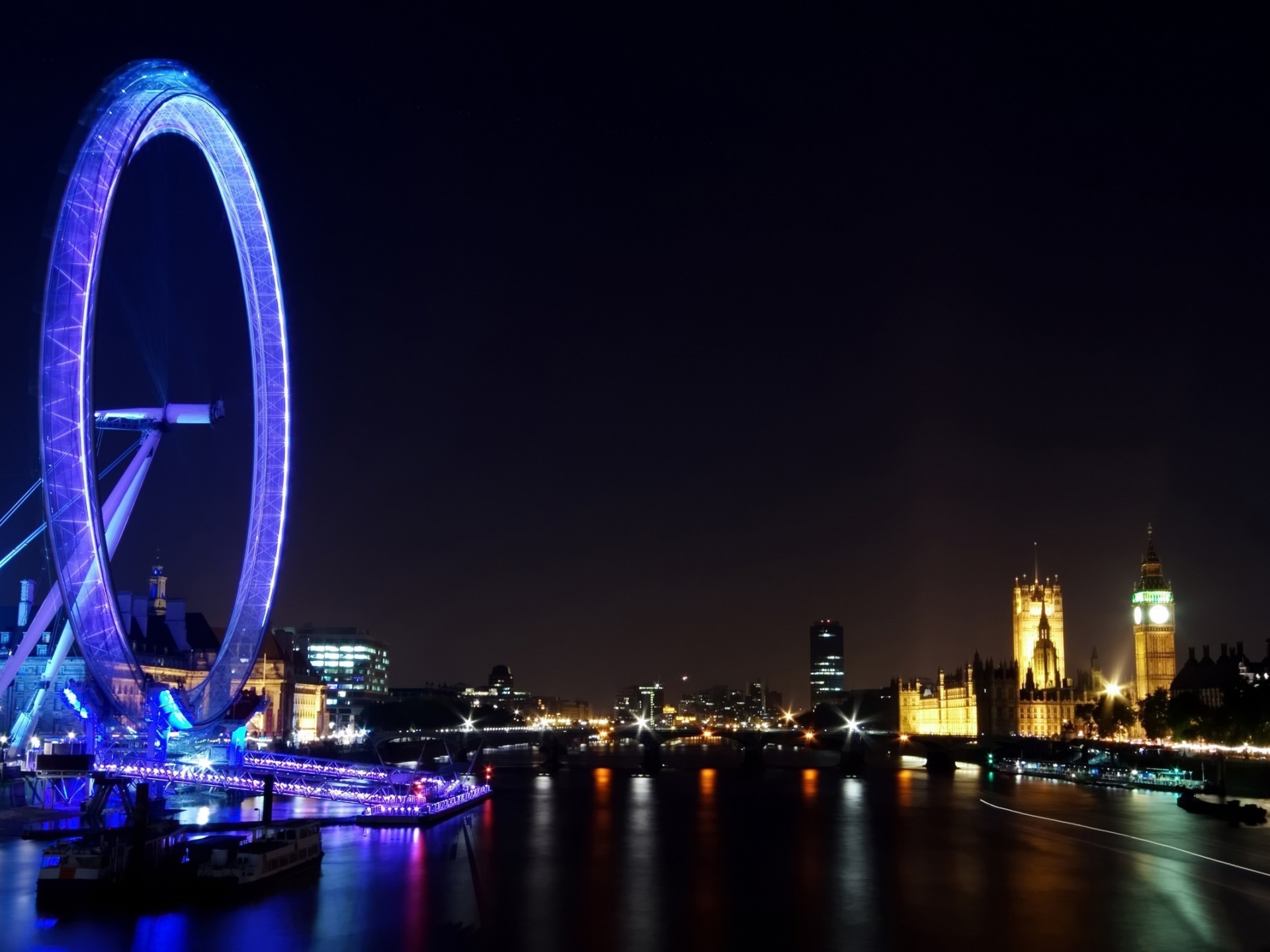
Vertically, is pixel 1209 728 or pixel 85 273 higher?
pixel 85 273

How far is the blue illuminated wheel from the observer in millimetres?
47500

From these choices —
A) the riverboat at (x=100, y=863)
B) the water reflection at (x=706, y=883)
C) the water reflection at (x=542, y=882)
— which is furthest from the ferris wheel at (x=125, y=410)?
the water reflection at (x=706, y=883)

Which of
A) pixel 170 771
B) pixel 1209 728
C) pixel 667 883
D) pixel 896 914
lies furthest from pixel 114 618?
pixel 1209 728

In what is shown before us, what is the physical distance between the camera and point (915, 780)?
126375 millimetres

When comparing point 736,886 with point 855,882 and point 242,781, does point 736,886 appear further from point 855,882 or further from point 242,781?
point 242,781

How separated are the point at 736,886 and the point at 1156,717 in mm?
107532

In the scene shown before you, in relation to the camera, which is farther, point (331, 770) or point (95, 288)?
point (331, 770)

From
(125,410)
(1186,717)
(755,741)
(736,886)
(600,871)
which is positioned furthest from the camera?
(755,741)

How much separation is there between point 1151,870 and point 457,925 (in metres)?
29.4

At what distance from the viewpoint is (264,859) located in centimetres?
4847

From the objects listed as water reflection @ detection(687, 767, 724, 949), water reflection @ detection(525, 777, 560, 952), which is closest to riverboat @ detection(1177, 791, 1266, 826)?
water reflection @ detection(687, 767, 724, 949)

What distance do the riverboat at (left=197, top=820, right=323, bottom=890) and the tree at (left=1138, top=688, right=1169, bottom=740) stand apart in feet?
354

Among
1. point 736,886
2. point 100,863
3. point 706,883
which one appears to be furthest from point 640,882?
point 100,863

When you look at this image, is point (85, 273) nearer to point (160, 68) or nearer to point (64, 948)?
point (160, 68)
